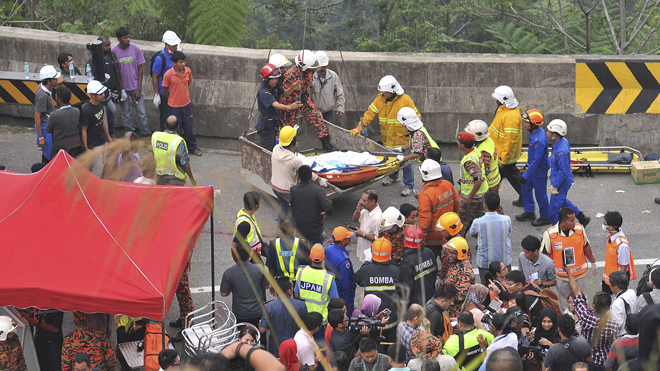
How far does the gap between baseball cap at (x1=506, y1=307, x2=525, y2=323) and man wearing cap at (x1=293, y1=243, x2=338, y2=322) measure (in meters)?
1.59

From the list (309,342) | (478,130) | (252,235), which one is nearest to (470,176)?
(478,130)

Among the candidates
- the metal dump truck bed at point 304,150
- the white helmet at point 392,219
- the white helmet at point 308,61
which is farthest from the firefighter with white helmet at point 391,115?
the white helmet at point 392,219

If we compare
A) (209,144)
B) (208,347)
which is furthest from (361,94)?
(208,347)

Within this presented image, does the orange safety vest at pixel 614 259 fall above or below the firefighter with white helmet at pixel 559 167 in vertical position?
below

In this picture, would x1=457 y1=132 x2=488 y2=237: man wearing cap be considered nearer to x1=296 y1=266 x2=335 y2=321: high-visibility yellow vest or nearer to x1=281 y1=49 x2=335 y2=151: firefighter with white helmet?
x1=281 y1=49 x2=335 y2=151: firefighter with white helmet

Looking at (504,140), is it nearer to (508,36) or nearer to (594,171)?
(594,171)

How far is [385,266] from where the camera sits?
796cm

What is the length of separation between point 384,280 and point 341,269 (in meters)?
0.48

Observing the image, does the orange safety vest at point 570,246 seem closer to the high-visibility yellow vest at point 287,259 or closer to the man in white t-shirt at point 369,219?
the man in white t-shirt at point 369,219

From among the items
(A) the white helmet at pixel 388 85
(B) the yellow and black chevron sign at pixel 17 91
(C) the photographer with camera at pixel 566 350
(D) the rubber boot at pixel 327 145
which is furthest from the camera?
(B) the yellow and black chevron sign at pixel 17 91

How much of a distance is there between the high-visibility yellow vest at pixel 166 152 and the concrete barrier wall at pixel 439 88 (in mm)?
2844

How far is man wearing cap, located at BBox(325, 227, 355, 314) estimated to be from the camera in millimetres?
8156

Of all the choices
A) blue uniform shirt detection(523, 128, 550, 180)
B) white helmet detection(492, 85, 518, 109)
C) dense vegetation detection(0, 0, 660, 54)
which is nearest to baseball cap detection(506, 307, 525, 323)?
blue uniform shirt detection(523, 128, 550, 180)

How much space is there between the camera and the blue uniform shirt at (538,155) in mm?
10758
